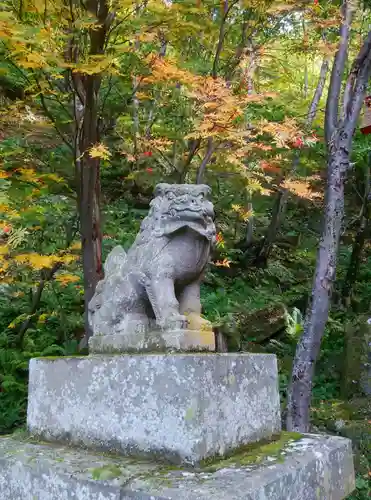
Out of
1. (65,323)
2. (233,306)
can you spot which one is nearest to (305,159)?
(233,306)

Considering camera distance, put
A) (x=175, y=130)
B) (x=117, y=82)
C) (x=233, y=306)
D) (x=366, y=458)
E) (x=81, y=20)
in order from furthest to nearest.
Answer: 1. (x=233, y=306)
2. (x=175, y=130)
3. (x=117, y=82)
4. (x=366, y=458)
5. (x=81, y=20)

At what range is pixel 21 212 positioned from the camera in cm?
485

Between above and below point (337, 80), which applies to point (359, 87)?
below

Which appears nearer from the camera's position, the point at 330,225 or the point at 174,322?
the point at 174,322

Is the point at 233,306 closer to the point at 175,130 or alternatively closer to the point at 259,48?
the point at 175,130

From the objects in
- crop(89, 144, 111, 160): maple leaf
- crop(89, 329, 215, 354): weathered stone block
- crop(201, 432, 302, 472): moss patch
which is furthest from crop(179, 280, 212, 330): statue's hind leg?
crop(89, 144, 111, 160): maple leaf

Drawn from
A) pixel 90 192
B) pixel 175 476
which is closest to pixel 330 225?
pixel 90 192

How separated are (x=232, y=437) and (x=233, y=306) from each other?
5.83m

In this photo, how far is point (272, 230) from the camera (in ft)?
31.7

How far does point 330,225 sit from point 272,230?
511cm

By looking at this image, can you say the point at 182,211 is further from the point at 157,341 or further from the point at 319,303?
the point at 319,303

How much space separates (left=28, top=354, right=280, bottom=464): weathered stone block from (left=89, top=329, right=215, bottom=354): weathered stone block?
10cm

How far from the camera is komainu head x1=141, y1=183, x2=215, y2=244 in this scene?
2.36 metres

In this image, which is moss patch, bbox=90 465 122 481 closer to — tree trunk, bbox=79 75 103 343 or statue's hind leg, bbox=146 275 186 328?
statue's hind leg, bbox=146 275 186 328
